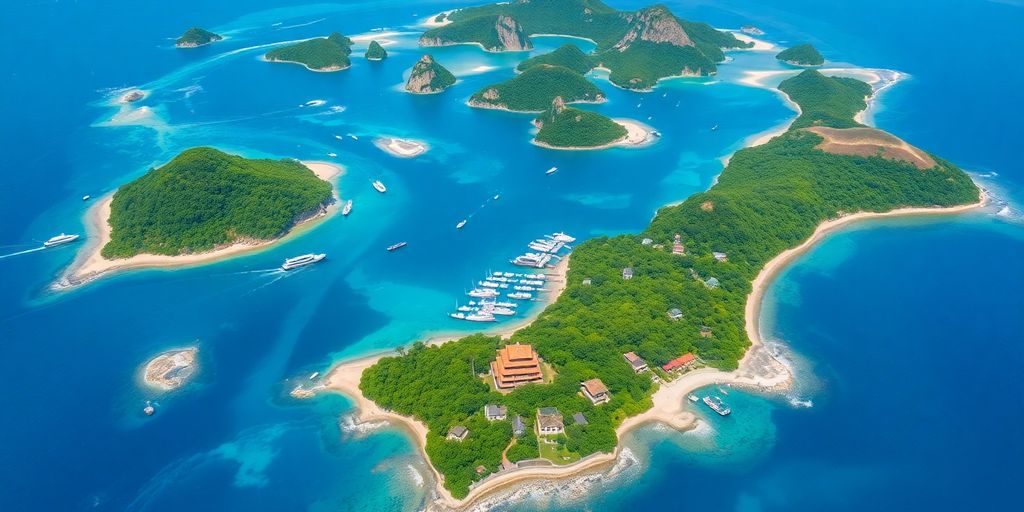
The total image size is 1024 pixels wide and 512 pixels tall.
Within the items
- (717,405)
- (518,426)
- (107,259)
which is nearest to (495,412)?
(518,426)

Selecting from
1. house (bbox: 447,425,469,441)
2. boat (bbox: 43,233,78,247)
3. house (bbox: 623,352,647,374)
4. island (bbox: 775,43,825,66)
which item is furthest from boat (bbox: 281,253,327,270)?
island (bbox: 775,43,825,66)

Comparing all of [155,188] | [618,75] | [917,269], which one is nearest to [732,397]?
[917,269]

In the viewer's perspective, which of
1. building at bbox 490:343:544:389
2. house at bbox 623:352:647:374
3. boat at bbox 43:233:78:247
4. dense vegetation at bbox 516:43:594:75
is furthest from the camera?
dense vegetation at bbox 516:43:594:75

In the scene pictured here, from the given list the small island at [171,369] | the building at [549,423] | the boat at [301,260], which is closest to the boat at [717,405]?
the building at [549,423]

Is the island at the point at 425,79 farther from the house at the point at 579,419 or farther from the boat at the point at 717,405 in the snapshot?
the boat at the point at 717,405

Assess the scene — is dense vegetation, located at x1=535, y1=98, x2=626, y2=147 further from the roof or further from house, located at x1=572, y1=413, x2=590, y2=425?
house, located at x1=572, y1=413, x2=590, y2=425
